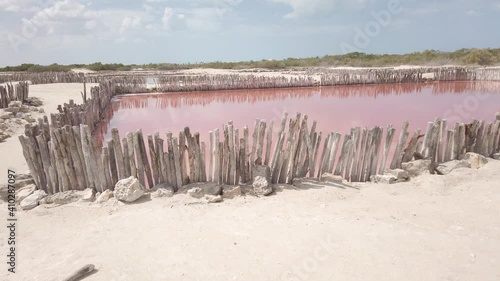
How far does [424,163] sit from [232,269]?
3351 mm

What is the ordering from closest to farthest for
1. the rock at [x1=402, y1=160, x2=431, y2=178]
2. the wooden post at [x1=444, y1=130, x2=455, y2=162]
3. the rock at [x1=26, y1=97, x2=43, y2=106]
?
the rock at [x1=402, y1=160, x2=431, y2=178] → the wooden post at [x1=444, y1=130, x2=455, y2=162] → the rock at [x1=26, y1=97, x2=43, y2=106]

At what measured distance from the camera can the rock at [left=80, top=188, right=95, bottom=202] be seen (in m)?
4.28

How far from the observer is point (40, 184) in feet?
14.9

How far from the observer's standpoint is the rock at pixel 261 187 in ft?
14.3

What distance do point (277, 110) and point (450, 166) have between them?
8.16 meters

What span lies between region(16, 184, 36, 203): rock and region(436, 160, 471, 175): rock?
5.60 m

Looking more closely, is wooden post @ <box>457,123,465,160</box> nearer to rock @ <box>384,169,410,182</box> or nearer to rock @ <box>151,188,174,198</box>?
rock @ <box>384,169,410,182</box>

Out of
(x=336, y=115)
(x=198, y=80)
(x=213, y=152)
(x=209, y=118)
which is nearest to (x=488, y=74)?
(x=336, y=115)

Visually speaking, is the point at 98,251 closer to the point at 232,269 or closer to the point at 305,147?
the point at 232,269

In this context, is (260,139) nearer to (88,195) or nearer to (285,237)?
(285,237)

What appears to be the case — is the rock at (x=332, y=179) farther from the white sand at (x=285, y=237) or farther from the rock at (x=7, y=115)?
the rock at (x=7, y=115)

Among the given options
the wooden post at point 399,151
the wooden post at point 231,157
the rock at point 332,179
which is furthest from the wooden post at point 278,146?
the wooden post at point 399,151

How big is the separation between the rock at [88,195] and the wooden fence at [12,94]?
8.46 m

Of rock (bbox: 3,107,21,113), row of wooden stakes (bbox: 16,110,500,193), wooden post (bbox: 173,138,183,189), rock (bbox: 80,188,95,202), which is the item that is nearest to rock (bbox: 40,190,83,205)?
rock (bbox: 80,188,95,202)
